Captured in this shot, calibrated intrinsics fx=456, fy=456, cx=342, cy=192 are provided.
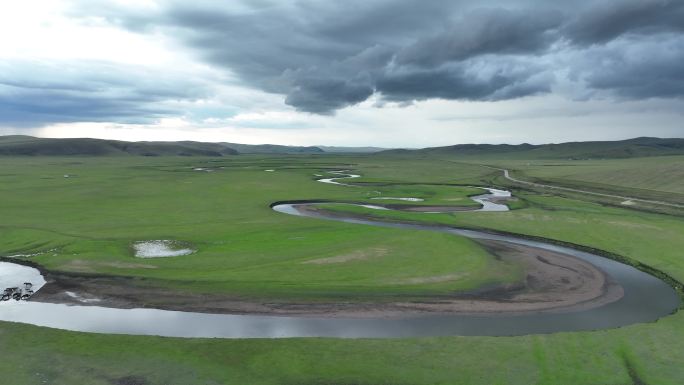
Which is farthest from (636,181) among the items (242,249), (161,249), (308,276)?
(161,249)

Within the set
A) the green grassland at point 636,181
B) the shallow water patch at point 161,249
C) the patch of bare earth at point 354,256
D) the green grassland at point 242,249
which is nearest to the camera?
the green grassland at point 242,249

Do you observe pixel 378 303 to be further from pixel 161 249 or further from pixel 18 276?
pixel 18 276

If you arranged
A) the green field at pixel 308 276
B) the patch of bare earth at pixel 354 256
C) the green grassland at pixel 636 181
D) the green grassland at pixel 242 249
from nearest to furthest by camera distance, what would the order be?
1. the green field at pixel 308 276
2. the green grassland at pixel 242 249
3. the patch of bare earth at pixel 354 256
4. the green grassland at pixel 636 181

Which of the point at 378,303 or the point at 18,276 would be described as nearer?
the point at 378,303

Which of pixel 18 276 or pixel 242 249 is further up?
pixel 242 249

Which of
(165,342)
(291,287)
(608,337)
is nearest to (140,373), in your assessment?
(165,342)

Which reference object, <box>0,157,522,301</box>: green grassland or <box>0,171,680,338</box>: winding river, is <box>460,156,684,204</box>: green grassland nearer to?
<box>0,157,522,301</box>: green grassland

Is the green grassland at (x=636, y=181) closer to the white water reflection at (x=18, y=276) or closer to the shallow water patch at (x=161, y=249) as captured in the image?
the shallow water patch at (x=161, y=249)

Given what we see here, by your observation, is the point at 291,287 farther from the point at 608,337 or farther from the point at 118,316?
the point at 608,337

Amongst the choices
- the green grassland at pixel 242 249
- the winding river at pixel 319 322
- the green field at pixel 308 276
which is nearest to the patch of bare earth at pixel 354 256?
the green grassland at pixel 242 249
